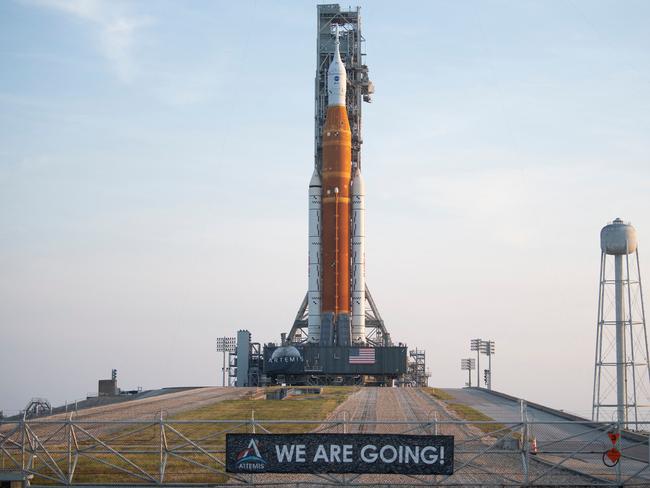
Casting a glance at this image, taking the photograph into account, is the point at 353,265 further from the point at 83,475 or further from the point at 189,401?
the point at 83,475

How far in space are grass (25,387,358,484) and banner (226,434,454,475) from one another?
39.9 inches

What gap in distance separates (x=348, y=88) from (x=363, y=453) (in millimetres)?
87313

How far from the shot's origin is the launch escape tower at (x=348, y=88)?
371ft

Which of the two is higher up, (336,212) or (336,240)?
(336,212)

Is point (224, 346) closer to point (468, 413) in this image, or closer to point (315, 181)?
point (315, 181)

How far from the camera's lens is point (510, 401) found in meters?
79.2

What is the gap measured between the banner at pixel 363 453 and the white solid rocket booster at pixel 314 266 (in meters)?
70.8

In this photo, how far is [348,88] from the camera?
116m

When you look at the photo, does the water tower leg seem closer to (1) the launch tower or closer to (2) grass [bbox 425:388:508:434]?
(2) grass [bbox 425:388:508:434]

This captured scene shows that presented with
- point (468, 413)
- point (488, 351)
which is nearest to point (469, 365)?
point (488, 351)

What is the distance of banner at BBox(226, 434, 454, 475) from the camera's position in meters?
33.2

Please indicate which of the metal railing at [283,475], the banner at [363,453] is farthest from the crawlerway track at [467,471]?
the banner at [363,453]

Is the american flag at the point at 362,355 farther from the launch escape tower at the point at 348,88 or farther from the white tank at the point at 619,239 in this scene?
the white tank at the point at 619,239

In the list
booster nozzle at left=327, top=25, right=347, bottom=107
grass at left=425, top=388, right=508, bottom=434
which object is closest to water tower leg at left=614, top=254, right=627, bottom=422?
grass at left=425, top=388, right=508, bottom=434
